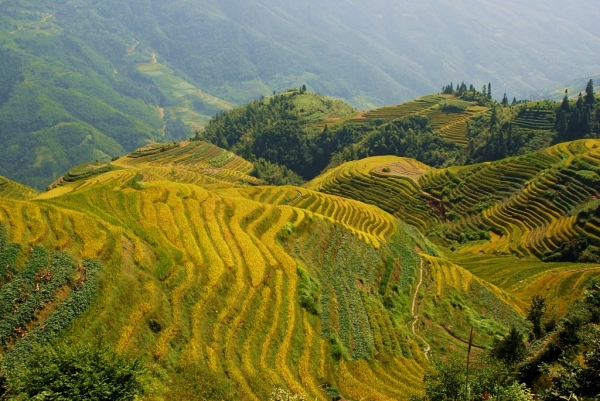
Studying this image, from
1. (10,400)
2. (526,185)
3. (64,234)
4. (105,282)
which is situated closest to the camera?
(10,400)

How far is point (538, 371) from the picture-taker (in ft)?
78.4

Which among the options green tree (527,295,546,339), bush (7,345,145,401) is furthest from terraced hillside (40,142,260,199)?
bush (7,345,145,401)

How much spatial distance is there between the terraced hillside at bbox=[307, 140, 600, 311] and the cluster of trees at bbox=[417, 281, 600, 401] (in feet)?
76.4

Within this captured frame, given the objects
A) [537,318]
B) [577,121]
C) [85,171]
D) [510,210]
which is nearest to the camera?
[537,318]

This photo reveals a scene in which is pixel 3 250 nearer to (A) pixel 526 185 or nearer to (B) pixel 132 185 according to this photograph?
(B) pixel 132 185

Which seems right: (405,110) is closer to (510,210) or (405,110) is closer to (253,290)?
(510,210)

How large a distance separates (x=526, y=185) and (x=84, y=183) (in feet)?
341

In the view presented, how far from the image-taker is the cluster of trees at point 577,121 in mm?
123250

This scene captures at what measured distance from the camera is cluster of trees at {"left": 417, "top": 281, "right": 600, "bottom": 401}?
1708cm

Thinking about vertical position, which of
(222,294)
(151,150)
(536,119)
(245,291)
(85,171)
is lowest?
(222,294)

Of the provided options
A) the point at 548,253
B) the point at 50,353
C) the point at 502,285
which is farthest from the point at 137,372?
the point at 548,253

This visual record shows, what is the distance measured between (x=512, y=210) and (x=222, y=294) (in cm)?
7098

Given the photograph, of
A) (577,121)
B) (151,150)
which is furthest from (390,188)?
(151,150)

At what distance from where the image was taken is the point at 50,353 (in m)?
16.9
